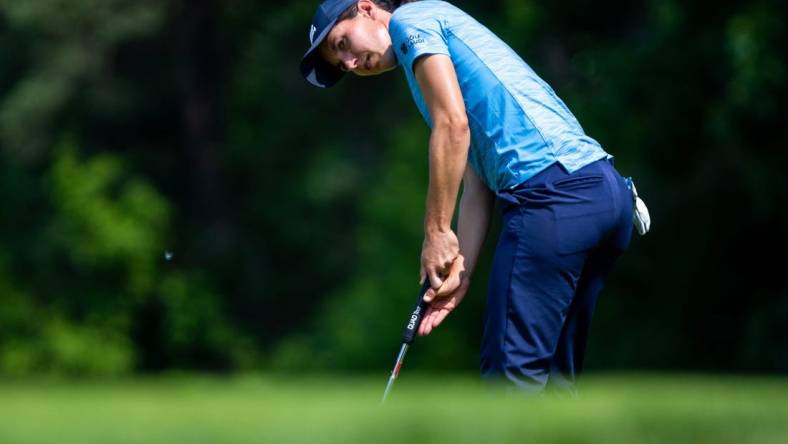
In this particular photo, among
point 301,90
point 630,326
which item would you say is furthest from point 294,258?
point 630,326

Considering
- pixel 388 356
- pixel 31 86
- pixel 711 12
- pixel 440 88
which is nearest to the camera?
pixel 440 88

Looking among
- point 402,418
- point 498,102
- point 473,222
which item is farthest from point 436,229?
point 402,418

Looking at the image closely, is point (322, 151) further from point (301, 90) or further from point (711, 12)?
point (711, 12)

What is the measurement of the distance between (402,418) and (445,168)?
2154mm

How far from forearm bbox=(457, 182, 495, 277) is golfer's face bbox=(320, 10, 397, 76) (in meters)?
0.53

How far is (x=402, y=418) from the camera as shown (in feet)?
9.84

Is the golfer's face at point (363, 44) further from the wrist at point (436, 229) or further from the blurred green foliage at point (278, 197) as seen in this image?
the blurred green foliage at point (278, 197)

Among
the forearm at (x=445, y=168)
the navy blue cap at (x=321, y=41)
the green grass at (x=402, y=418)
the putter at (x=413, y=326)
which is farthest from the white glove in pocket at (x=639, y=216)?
the green grass at (x=402, y=418)

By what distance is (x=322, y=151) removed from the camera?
94.0ft

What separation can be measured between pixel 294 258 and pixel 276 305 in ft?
3.08

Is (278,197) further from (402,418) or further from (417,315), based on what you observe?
(402,418)

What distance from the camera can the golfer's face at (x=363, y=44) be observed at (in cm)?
535

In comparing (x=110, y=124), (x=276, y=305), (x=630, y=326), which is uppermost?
(x=110, y=124)

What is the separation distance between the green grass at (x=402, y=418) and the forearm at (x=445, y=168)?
1722mm
